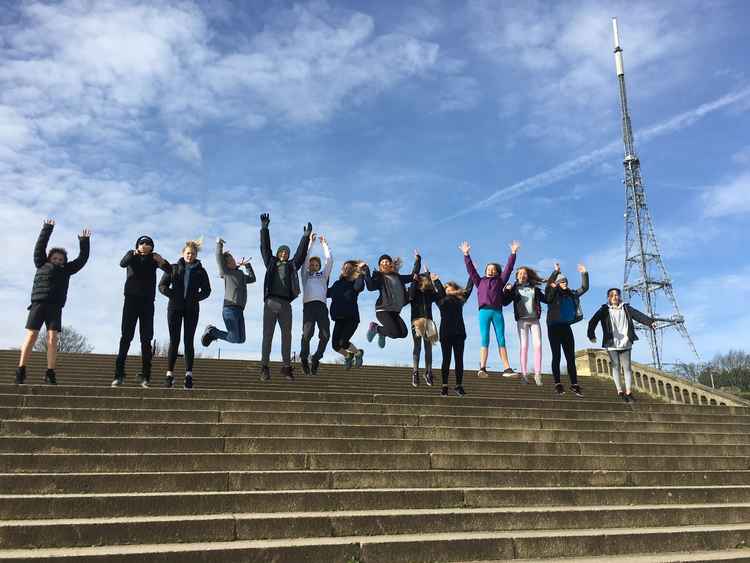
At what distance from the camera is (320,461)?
5.33 metres

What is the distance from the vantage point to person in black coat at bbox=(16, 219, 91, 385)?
6.87m

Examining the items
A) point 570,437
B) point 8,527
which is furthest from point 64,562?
point 570,437

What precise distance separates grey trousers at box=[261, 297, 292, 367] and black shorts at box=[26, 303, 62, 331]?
2743 millimetres

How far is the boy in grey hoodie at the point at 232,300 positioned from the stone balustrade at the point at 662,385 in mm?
10387

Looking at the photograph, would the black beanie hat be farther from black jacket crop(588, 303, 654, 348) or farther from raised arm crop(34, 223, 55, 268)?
black jacket crop(588, 303, 654, 348)

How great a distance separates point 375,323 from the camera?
9.70 m

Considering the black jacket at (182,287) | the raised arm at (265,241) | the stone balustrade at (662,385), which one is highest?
the raised arm at (265,241)

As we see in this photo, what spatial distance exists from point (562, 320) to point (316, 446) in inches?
215

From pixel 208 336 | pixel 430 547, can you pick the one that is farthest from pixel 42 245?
pixel 430 547

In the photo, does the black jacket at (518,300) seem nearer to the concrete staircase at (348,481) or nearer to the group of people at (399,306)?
the group of people at (399,306)

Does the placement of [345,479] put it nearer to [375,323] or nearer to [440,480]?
[440,480]

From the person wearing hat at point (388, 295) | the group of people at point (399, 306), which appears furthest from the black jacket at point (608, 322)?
the person wearing hat at point (388, 295)

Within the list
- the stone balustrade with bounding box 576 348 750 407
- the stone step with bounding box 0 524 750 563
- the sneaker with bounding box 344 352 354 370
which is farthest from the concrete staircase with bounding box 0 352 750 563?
the stone balustrade with bounding box 576 348 750 407

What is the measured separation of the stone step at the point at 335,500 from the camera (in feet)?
13.3
